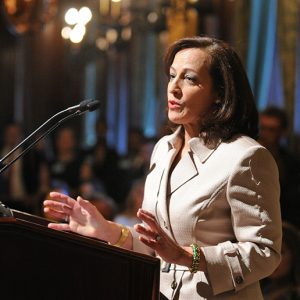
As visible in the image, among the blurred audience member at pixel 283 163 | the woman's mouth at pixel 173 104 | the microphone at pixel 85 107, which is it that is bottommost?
the blurred audience member at pixel 283 163

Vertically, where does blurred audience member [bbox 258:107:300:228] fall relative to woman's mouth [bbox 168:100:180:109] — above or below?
below

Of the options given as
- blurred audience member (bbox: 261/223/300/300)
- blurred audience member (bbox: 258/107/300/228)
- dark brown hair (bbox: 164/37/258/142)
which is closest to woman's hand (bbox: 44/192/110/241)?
dark brown hair (bbox: 164/37/258/142)

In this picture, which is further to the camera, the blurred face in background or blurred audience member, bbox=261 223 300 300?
the blurred face in background

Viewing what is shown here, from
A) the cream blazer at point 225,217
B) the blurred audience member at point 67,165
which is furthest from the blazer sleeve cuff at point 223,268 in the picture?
the blurred audience member at point 67,165

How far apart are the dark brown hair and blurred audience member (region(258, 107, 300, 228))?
2085 millimetres

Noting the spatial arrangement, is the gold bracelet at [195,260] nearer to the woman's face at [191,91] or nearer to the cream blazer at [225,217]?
the cream blazer at [225,217]

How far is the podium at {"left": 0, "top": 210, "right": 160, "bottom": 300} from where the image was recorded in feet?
6.38

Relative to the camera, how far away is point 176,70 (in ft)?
8.02

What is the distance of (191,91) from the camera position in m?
2.40

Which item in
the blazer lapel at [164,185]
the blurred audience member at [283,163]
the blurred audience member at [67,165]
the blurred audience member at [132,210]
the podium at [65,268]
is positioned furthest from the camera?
the blurred audience member at [67,165]

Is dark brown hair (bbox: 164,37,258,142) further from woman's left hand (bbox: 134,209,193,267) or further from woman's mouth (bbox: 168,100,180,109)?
woman's left hand (bbox: 134,209,193,267)

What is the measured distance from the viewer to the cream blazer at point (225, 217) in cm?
224

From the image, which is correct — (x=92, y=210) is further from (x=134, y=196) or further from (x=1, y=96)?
(x=1, y=96)

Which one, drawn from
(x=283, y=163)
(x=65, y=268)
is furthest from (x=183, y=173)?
(x=283, y=163)
